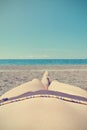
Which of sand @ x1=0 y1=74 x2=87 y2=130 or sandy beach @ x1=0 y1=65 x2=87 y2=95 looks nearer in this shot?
sand @ x1=0 y1=74 x2=87 y2=130

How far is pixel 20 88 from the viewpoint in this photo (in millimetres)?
1913

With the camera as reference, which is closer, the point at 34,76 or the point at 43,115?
the point at 43,115


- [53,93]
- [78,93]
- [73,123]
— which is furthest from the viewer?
[78,93]

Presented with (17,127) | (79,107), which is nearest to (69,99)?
(79,107)

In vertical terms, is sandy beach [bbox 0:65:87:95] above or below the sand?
below

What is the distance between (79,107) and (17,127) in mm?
316

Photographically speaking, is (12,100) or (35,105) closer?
(35,105)

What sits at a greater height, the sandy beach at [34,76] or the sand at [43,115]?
the sand at [43,115]

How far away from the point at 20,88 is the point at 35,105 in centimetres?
52

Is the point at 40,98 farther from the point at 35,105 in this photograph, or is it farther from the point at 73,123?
the point at 73,123

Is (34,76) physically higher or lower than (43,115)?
lower

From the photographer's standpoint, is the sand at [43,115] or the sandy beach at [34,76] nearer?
the sand at [43,115]

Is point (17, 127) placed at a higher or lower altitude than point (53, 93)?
lower

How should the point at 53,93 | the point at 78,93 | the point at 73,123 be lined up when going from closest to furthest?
the point at 73,123, the point at 53,93, the point at 78,93
